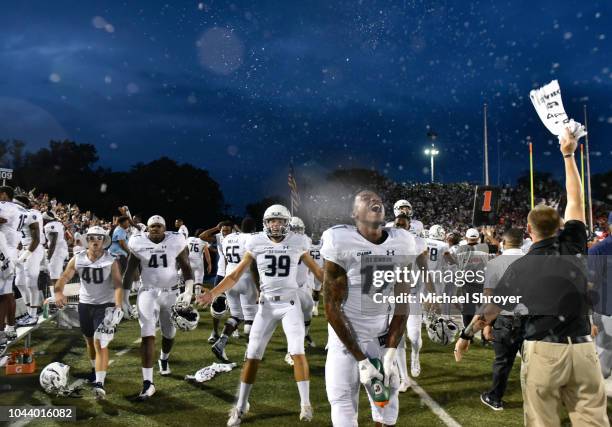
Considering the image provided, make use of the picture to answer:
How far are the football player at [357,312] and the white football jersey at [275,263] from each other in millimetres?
2384

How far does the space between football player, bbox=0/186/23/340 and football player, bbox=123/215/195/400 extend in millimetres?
2194

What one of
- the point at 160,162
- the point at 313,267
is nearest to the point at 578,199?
the point at 313,267

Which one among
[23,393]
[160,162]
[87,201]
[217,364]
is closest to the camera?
[23,393]

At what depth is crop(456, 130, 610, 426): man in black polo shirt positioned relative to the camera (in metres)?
3.61

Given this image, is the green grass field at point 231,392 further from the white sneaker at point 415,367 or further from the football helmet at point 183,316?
the football helmet at point 183,316

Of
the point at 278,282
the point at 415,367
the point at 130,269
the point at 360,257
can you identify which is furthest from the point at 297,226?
the point at 360,257

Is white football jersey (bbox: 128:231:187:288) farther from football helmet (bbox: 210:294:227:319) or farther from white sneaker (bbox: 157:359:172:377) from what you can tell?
football helmet (bbox: 210:294:227:319)

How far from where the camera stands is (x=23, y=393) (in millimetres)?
7098

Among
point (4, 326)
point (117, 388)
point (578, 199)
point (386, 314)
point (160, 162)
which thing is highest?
point (160, 162)

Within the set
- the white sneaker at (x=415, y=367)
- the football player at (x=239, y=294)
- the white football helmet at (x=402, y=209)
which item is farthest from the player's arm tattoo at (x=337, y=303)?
the football player at (x=239, y=294)

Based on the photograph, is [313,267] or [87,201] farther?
[87,201]

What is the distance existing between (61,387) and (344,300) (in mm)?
4470

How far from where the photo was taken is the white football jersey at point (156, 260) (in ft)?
24.3

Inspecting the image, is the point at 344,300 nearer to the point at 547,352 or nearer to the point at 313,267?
the point at 547,352
